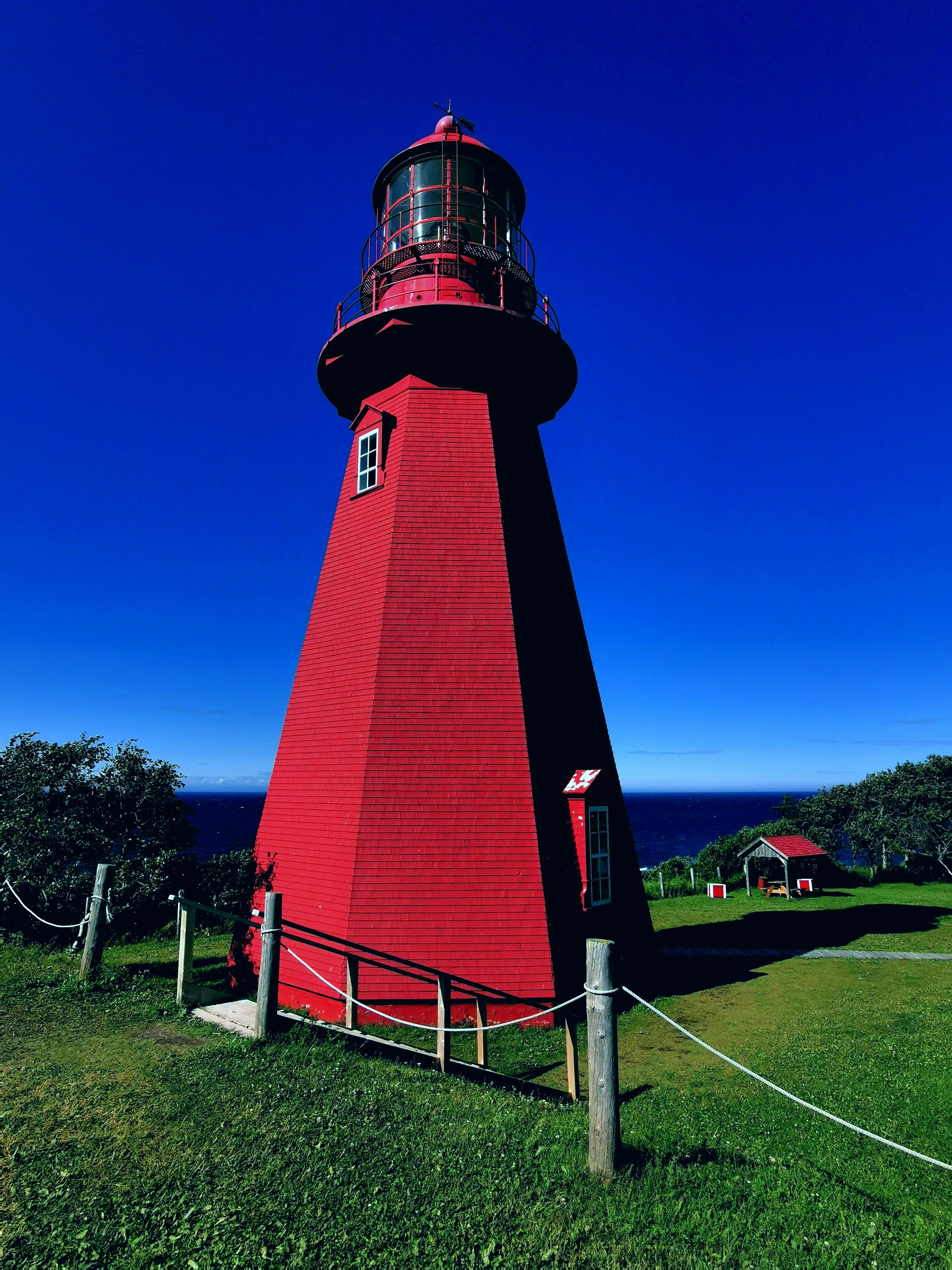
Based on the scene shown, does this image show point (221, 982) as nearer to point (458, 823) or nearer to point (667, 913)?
point (458, 823)

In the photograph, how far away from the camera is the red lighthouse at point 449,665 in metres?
10.2

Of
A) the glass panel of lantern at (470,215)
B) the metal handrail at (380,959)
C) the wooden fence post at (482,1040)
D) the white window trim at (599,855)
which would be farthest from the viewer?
the glass panel of lantern at (470,215)

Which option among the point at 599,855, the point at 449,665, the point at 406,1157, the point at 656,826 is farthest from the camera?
the point at 656,826

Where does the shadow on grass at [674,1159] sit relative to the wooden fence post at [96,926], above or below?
below

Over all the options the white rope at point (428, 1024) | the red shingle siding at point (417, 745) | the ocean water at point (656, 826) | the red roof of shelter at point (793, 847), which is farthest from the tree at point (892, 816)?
the white rope at point (428, 1024)

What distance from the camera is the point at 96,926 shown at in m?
8.48

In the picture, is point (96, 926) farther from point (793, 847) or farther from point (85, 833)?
point (793, 847)

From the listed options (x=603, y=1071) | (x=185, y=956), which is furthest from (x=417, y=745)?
(x=603, y=1071)

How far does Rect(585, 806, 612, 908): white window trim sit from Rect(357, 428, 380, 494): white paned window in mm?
7337

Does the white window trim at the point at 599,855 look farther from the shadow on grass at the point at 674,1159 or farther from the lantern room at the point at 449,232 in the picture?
the lantern room at the point at 449,232

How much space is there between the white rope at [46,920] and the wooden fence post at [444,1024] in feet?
17.4

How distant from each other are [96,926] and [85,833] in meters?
3.23

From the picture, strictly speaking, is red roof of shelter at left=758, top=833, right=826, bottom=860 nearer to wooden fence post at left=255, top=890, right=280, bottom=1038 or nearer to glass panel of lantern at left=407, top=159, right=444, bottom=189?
wooden fence post at left=255, top=890, right=280, bottom=1038

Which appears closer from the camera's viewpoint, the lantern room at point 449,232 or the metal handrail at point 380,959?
the metal handrail at point 380,959
